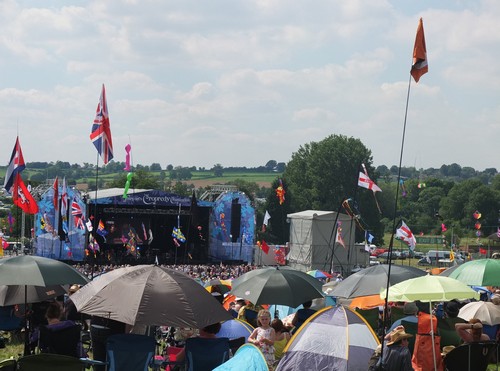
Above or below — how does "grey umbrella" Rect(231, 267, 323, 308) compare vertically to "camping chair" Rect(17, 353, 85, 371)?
above

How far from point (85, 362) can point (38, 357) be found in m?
0.53

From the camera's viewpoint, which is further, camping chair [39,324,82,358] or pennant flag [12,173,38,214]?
pennant flag [12,173,38,214]

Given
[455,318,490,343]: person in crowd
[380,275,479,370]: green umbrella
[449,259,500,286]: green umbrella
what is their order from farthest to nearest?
1. [449,259,500,286]: green umbrella
2. [380,275,479,370]: green umbrella
3. [455,318,490,343]: person in crowd

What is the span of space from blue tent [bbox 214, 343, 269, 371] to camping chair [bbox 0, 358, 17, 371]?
1721 mm

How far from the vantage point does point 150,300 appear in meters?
7.75

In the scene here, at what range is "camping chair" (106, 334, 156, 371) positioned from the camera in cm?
786

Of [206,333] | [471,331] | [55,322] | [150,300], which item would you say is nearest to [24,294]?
[55,322]

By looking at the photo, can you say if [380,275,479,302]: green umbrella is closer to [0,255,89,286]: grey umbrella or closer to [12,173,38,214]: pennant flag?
[0,255,89,286]: grey umbrella

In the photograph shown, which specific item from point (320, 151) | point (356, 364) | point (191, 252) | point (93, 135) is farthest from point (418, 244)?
point (356, 364)

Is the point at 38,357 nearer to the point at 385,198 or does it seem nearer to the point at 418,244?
the point at 418,244

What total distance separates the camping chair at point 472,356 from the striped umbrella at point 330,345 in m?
0.87

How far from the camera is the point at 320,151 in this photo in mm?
94562

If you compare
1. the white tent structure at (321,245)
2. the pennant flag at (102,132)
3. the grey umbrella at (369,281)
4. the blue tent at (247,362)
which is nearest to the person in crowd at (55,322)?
the blue tent at (247,362)

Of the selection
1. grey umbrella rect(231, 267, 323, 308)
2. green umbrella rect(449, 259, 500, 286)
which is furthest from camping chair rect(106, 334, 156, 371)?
green umbrella rect(449, 259, 500, 286)
